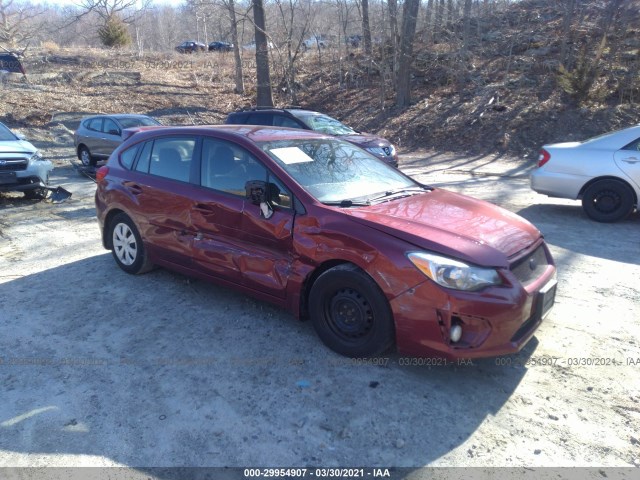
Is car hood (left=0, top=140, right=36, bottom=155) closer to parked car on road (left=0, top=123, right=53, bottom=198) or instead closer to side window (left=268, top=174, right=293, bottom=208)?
parked car on road (left=0, top=123, right=53, bottom=198)

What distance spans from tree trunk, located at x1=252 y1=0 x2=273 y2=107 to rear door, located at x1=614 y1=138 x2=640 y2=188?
16.5 metres

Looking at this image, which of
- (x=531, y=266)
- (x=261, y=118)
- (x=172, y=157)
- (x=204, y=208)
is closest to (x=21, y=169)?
(x=261, y=118)

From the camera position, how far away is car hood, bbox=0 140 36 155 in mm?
8932

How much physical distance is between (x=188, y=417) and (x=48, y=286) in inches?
117

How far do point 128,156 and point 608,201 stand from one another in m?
6.82

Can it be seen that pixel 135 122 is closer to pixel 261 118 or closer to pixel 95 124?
pixel 95 124

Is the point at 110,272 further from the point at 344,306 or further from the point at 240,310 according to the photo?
the point at 344,306

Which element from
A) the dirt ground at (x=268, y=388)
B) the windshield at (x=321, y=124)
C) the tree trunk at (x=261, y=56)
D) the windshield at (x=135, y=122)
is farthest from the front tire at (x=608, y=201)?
the tree trunk at (x=261, y=56)

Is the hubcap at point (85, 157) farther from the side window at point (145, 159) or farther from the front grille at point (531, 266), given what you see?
the front grille at point (531, 266)

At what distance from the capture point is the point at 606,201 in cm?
767

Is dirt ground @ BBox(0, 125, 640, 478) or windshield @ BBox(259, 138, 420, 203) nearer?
dirt ground @ BBox(0, 125, 640, 478)

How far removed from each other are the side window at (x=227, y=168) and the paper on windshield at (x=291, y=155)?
196 mm

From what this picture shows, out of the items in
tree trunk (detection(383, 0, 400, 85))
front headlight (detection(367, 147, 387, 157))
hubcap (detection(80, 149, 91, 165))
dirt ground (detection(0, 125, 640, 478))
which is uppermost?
tree trunk (detection(383, 0, 400, 85))

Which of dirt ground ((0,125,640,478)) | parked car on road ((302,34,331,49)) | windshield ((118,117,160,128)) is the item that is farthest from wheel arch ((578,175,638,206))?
parked car on road ((302,34,331,49))
